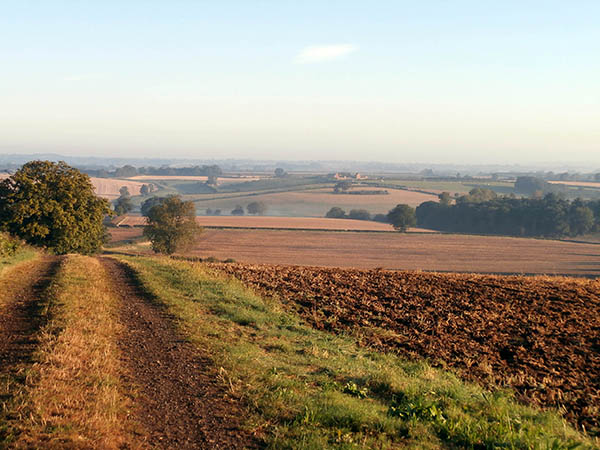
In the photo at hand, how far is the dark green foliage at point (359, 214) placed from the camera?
596ft

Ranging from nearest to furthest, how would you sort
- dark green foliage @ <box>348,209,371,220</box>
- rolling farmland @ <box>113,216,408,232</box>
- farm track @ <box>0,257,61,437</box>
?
farm track @ <box>0,257,61,437</box>, rolling farmland @ <box>113,216,408,232</box>, dark green foliage @ <box>348,209,371,220</box>

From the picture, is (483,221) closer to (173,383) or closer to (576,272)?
(576,272)

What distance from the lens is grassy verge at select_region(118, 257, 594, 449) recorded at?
27.1ft

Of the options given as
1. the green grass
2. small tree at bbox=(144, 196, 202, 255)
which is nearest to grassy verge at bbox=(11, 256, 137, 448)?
the green grass

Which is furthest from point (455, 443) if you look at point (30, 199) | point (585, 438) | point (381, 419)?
point (30, 199)

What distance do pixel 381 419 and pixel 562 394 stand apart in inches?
223

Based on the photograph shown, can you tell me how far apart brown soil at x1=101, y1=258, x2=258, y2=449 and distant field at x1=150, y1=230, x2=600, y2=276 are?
205 feet

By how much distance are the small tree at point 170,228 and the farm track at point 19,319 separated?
5255 cm

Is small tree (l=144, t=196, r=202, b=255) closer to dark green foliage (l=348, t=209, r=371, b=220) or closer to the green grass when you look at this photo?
the green grass

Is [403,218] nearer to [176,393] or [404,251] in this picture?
[404,251]

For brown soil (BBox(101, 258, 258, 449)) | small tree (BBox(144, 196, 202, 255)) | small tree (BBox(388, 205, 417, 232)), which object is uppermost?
brown soil (BBox(101, 258, 258, 449))

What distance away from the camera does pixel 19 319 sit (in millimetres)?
14727

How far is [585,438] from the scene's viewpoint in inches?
356

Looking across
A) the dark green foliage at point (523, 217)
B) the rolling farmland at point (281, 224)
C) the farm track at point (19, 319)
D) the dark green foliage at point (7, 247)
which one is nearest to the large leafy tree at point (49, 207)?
the dark green foliage at point (7, 247)
